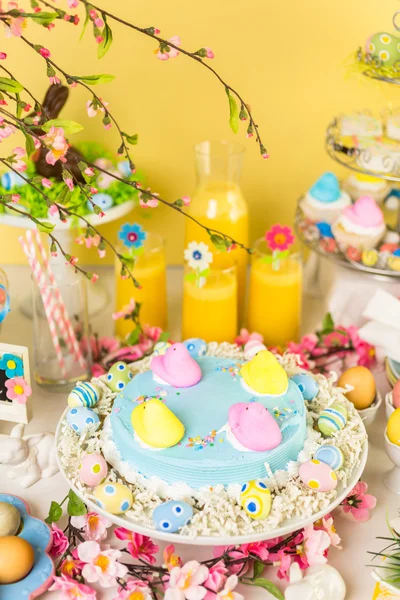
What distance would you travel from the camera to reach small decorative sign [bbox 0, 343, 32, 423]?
3.32 ft

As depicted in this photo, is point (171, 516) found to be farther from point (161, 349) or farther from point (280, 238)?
point (280, 238)

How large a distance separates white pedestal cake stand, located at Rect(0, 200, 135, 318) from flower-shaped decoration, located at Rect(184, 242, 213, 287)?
16 cm

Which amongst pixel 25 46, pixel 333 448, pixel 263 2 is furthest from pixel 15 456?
pixel 263 2

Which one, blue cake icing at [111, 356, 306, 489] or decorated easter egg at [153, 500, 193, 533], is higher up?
blue cake icing at [111, 356, 306, 489]

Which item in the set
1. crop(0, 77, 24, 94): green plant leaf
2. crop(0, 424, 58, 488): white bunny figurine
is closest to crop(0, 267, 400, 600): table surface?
crop(0, 424, 58, 488): white bunny figurine

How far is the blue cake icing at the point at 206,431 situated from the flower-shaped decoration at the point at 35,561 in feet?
0.49

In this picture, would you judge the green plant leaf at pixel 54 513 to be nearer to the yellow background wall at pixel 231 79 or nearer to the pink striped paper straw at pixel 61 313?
the pink striped paper straw at pixel 61 313

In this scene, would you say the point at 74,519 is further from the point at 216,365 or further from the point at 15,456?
the point at 216,365

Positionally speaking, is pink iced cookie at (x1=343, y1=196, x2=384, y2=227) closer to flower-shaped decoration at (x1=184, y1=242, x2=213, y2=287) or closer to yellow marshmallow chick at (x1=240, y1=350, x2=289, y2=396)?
flower-shaped decoration at (x1=184, y1=242, x2=213, y2=287)

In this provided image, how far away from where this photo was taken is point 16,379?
101cm

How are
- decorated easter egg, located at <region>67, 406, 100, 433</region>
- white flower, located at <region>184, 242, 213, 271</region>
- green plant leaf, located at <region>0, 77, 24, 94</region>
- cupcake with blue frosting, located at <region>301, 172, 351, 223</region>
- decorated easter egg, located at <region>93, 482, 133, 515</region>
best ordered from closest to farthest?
green plant leaf, located at <region>0, 77, 24, 94</region> → decorated easter egg, located at <region>93, 482, 133, 515</region> → decorated easter egg, located at <region>67, 406, 100, 433</region> → white flower, located at <region>184, 242, 213, 271</region> → cupcake with blue frosting, located at <region>301, 172, 351, 223</region>

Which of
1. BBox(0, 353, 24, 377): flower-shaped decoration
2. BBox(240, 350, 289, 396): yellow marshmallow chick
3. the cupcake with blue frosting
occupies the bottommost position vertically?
BBox(0, 353, 24, 377): flower-shaped decoration

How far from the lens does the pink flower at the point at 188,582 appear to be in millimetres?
817

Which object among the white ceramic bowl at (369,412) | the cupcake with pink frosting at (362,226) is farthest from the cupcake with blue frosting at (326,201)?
the white ceramic bowl at (369,412)
